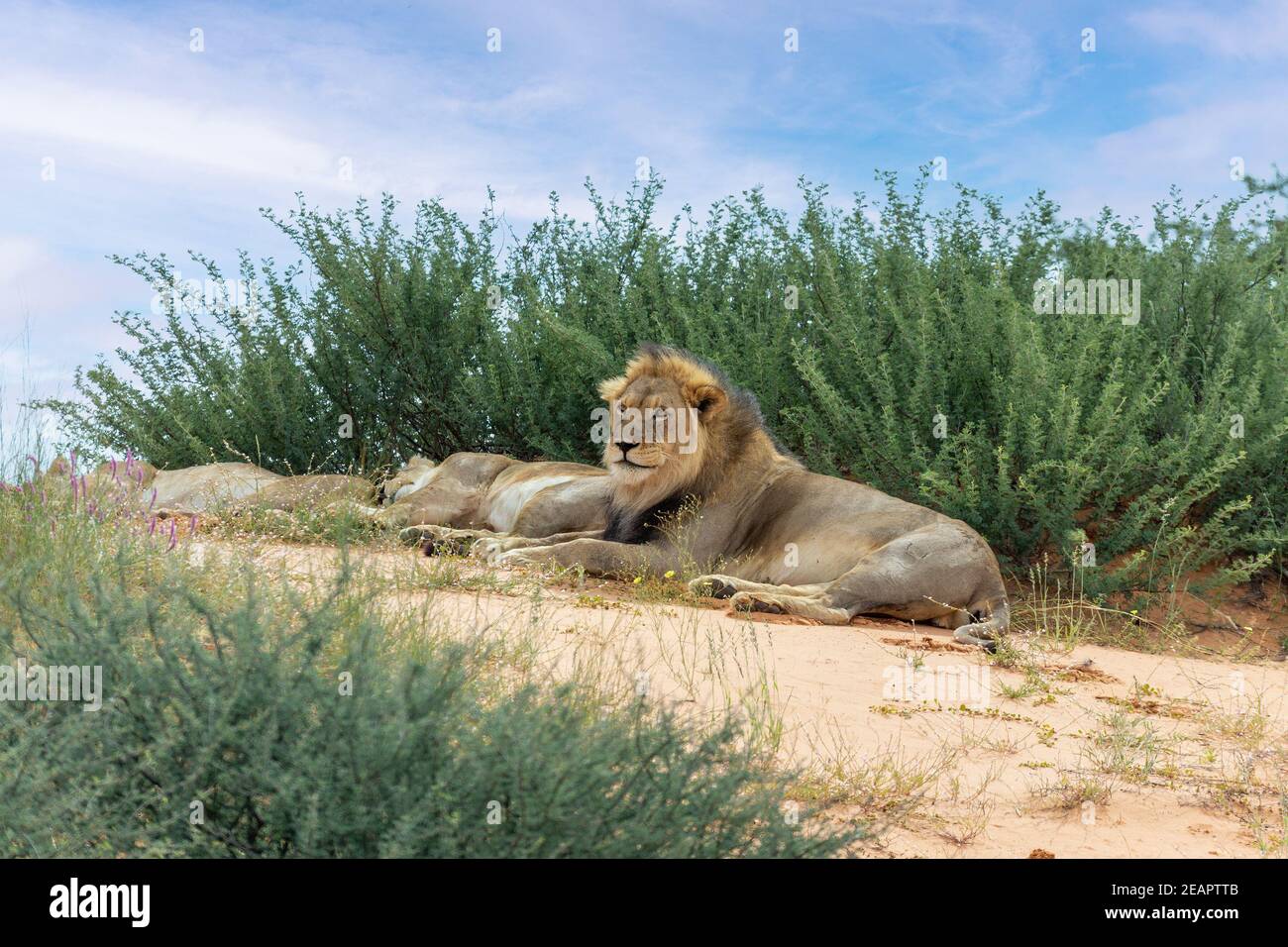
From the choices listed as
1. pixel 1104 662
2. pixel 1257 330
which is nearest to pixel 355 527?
pixel 1104 662

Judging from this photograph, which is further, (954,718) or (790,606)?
(790,606)

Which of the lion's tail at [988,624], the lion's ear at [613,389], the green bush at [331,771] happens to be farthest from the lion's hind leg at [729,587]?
the green bush at [331,771]

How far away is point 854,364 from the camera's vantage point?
1139 cm

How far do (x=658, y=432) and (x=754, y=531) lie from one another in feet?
3.30

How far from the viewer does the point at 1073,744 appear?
559 cm

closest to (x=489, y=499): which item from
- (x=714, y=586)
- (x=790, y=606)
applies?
(x=714, y=586)

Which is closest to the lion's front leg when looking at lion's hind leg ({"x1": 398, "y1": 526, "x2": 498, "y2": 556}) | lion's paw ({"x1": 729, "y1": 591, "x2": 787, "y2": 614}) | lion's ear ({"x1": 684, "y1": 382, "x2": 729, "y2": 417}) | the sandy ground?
the sandy ground

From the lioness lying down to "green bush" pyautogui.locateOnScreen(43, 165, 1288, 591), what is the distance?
1.37 m

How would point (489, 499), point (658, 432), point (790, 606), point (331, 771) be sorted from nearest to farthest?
point (331, 771)
point (790, 606)
point (658, 432)
point (489, 499)

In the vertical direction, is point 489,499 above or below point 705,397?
below

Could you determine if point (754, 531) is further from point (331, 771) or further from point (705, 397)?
point (331, 771)

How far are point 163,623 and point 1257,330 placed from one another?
10.8 meters

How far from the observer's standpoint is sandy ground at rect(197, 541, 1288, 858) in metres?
4.47
